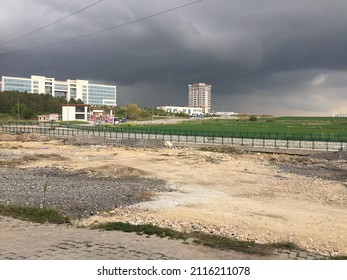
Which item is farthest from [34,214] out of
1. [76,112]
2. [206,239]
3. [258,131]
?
[76,112]

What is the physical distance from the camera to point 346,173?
2514 cm

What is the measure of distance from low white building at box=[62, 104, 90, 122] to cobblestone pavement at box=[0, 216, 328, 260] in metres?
109

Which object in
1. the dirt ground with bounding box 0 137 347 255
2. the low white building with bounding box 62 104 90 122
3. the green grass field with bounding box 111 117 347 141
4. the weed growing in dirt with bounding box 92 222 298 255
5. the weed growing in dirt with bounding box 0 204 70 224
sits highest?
the low white building with bounding box 62 104 90 122

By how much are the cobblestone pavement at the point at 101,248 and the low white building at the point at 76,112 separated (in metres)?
109

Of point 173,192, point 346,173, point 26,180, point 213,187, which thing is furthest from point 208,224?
point 346,173

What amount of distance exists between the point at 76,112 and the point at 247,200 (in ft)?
349

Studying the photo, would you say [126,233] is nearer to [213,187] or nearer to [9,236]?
[9,236]

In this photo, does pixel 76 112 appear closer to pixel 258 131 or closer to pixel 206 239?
pixel 258 131

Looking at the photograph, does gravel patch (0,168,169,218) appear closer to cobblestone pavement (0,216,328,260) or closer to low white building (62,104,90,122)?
cobblestone pavement (0,216,328,260)

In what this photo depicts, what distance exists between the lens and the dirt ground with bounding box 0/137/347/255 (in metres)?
10.5

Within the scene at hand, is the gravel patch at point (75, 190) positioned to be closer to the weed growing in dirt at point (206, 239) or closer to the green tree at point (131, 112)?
the weed growing in dirt at point (206, 239)

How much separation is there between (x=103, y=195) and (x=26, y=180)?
6.18 meters

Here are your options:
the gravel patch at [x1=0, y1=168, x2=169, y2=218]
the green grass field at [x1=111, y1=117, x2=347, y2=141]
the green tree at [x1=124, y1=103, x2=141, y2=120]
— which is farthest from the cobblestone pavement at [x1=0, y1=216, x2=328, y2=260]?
the green tree at [x1=124, y1=103, x2=141, y2=120]

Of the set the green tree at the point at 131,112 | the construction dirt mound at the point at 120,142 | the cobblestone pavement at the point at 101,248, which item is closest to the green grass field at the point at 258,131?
the construction dirt mound at the point at 120,142
